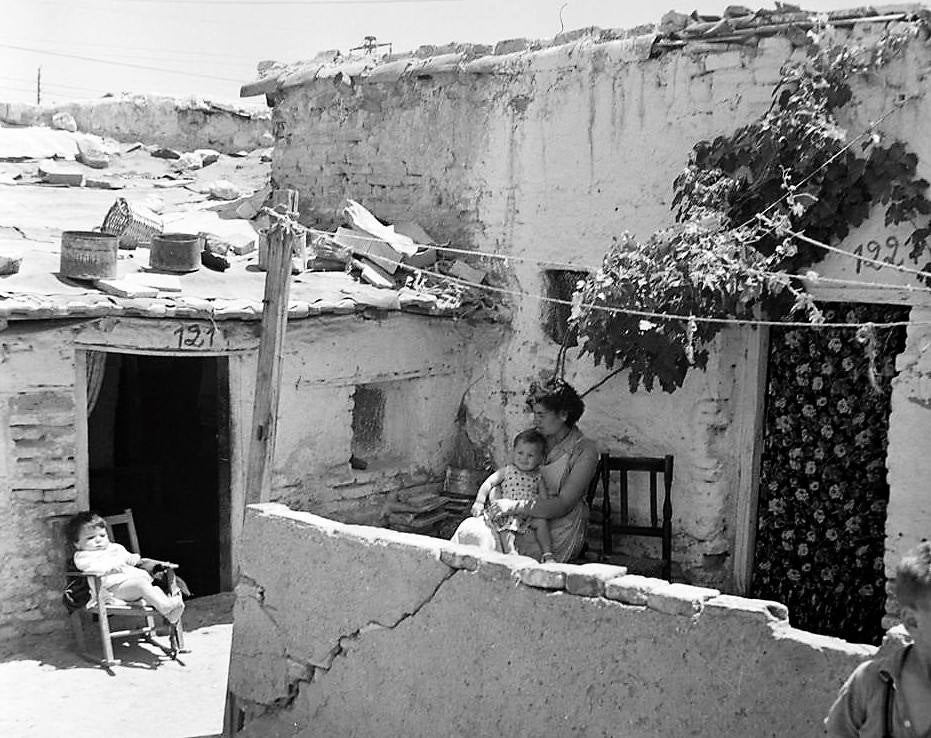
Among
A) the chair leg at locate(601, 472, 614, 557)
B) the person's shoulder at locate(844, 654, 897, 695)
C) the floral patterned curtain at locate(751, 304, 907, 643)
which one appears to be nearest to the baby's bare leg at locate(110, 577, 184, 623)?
the chair leg at locate(601, 472, 614, 557)

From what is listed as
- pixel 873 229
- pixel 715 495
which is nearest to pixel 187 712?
pixel 715 495

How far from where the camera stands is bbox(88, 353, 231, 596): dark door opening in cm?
1028

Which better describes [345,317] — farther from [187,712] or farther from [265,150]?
[265,150]

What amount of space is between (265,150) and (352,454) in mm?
7015

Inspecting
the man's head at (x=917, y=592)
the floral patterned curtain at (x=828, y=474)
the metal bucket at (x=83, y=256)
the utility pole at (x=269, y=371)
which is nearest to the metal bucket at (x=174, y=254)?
the metal bucket at (x=83, y=256)

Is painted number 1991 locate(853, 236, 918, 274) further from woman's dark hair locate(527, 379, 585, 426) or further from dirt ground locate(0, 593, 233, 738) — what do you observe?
dirt ground locate(0, 593, 233, 738)

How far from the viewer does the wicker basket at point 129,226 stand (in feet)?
33.3

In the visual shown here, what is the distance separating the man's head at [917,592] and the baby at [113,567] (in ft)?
17.5

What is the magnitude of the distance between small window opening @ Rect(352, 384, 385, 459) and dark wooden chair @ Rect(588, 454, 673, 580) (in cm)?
178

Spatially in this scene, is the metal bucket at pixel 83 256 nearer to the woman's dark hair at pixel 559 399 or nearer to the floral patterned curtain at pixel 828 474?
the woman's dark hair at pixel 559 399

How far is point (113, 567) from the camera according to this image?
7.91 metres

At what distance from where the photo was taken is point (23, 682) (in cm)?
755

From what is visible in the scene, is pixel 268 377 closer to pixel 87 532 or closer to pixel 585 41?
pixel 87 532

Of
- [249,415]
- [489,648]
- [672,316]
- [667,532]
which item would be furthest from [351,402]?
[489,648]
